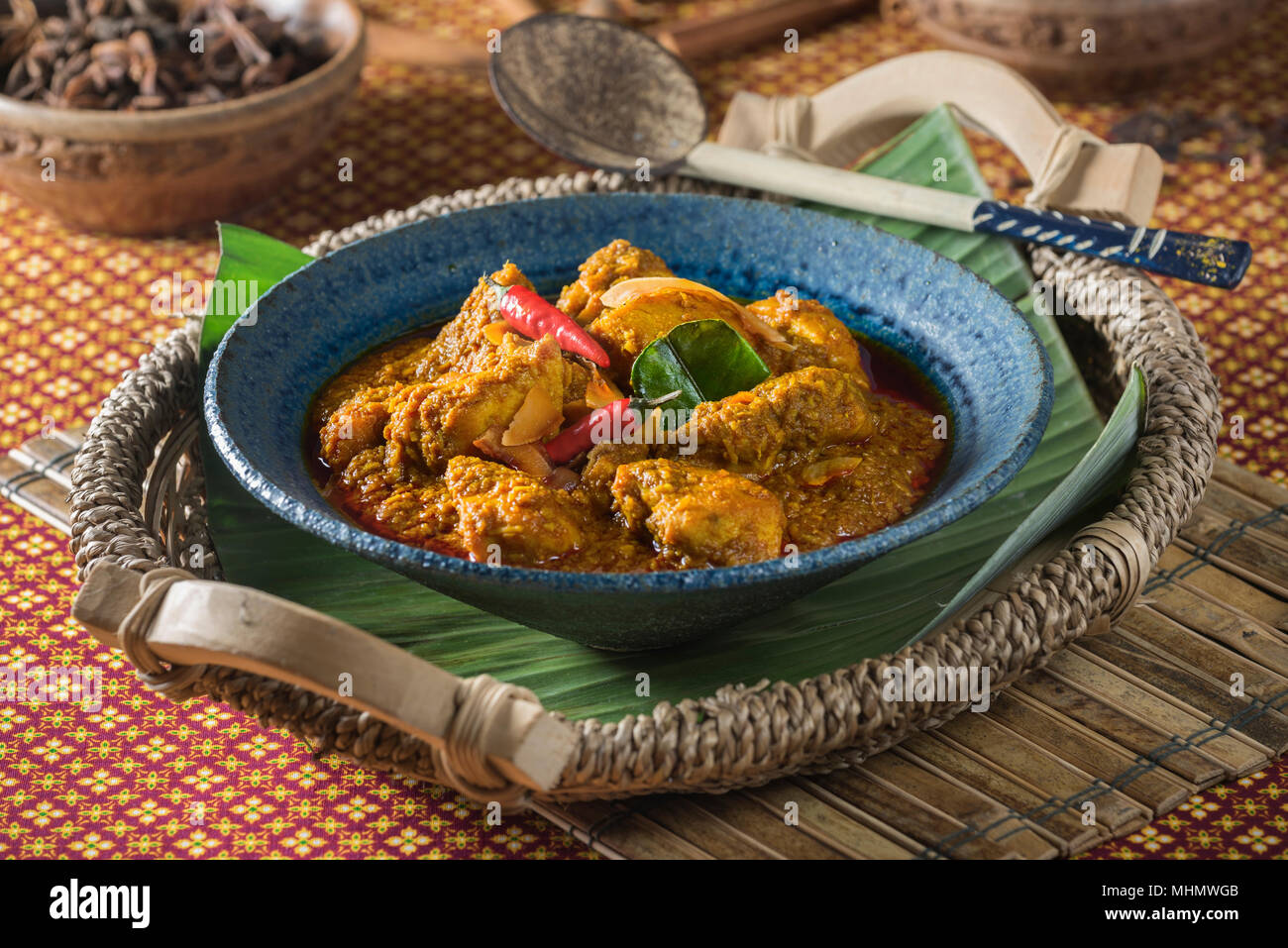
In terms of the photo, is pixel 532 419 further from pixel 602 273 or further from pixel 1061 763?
pixel 1061 763

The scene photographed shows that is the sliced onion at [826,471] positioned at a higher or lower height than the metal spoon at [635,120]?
lower

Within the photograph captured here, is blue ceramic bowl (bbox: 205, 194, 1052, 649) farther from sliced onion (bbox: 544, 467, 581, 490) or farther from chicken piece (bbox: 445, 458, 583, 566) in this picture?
sliced onion (bbox: 544, 467, 581, 490)

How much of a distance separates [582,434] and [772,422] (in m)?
0.34

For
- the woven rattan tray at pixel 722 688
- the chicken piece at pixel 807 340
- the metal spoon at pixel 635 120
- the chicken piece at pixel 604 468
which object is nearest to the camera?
the woven rattan tray at pixel 722 688

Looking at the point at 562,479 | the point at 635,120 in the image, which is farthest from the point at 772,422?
the point at 635,120

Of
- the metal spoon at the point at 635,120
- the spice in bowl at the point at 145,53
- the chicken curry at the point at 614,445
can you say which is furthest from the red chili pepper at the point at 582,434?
the spice in bowl at the point at 145,53

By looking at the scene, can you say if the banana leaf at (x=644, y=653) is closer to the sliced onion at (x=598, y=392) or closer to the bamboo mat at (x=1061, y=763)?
the bamboo mat at (x=1061, y=763)

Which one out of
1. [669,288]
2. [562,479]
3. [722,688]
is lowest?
[722,688]

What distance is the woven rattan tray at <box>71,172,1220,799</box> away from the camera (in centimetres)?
192

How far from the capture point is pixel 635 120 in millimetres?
3512

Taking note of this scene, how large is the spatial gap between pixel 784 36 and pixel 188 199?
8.82 feet

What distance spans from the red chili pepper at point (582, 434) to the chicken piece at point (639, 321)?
0.41 feet

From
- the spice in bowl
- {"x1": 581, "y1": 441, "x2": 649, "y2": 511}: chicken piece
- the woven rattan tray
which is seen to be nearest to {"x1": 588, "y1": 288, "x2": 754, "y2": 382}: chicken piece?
{"x1": 581, "y1": 441, "x2": 649, "y2": 511}: chicken piece

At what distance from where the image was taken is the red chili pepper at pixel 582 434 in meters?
2.29
